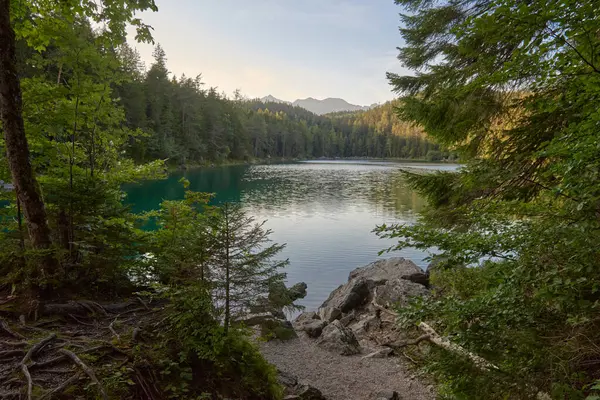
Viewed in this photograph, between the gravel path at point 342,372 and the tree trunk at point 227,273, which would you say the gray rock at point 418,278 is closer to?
the gravel path at point 342,372

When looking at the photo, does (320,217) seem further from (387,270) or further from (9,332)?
(9,332)

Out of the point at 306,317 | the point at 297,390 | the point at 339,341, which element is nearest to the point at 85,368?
the point at 297,390

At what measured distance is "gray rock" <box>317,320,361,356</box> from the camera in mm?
7691

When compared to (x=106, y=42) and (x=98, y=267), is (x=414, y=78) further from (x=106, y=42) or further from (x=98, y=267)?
(x=98, y=267)

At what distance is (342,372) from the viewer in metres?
6.82

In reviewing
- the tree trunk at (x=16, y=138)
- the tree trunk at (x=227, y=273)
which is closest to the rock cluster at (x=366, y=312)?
the tree trunk at (x=227, y=273)

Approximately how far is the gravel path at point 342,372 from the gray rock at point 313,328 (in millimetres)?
461

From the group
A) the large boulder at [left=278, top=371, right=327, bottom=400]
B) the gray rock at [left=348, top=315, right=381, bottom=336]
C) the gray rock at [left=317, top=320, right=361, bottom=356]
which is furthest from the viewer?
the gray rock at [left=348, top=315, right=381, bottom=336]

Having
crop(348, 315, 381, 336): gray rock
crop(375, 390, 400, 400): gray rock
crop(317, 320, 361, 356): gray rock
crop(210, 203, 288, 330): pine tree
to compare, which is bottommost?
crop(348, 315, 381, 336): gray rock

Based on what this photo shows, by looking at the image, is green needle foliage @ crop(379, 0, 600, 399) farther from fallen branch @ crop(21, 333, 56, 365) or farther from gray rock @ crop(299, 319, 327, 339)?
gray rock @ crop(299, 319, 327, 339)

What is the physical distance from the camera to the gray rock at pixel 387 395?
5578mm

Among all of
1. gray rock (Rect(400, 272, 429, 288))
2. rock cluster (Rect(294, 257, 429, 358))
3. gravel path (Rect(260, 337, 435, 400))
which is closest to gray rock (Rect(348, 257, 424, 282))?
rock cluster (Rect(294, 257, 429, 358))

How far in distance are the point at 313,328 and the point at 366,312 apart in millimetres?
2476

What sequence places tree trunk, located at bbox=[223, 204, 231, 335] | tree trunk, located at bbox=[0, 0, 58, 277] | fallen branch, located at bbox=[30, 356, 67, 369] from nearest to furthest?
fallen branch, located at bbox=[30, 356, 67, 369], tree trunk, located at bbox=[0, 0, 58, 277], tree trunk, located at bbox=[223, 204, 231, 335]
